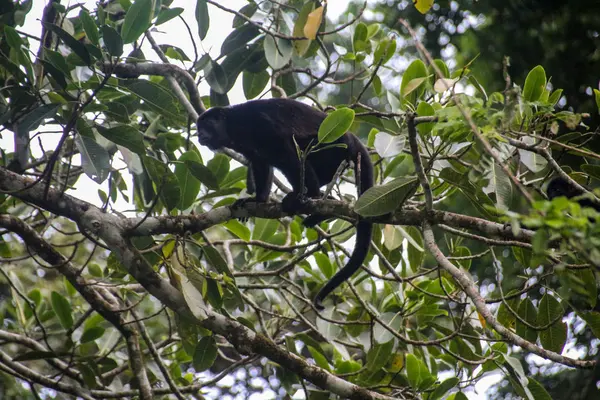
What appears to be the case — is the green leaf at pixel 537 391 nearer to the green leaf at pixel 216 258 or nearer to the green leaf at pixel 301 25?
the green leaf at pixel 216 258

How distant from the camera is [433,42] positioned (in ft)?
29.6

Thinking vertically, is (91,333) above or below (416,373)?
above

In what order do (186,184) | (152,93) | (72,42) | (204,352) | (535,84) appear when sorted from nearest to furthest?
(72,42)
(535,84)
(152,93)
(186,184)
(204,352)

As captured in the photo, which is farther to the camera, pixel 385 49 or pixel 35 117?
pixel 385 49

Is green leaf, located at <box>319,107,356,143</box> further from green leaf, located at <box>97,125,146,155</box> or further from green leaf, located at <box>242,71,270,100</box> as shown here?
green leaf, located at <box>242,71,270,100</box>

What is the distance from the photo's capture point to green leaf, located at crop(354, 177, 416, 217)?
3.20 meters

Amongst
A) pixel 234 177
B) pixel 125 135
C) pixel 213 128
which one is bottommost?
pixel 234 177

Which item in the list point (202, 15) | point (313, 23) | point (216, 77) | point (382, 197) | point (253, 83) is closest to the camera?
point (382, 197)

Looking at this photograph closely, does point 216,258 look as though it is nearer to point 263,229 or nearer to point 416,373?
point 263,229

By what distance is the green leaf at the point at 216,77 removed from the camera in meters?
4.48

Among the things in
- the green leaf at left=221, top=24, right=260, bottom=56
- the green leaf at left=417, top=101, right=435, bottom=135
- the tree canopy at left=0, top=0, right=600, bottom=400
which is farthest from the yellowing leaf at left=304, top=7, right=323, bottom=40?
the green leaf at left=417, top=101, right=435, bottom=135

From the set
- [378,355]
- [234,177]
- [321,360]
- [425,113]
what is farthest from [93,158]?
[378,355]

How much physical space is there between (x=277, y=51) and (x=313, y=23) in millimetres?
530

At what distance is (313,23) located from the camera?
403 cm
